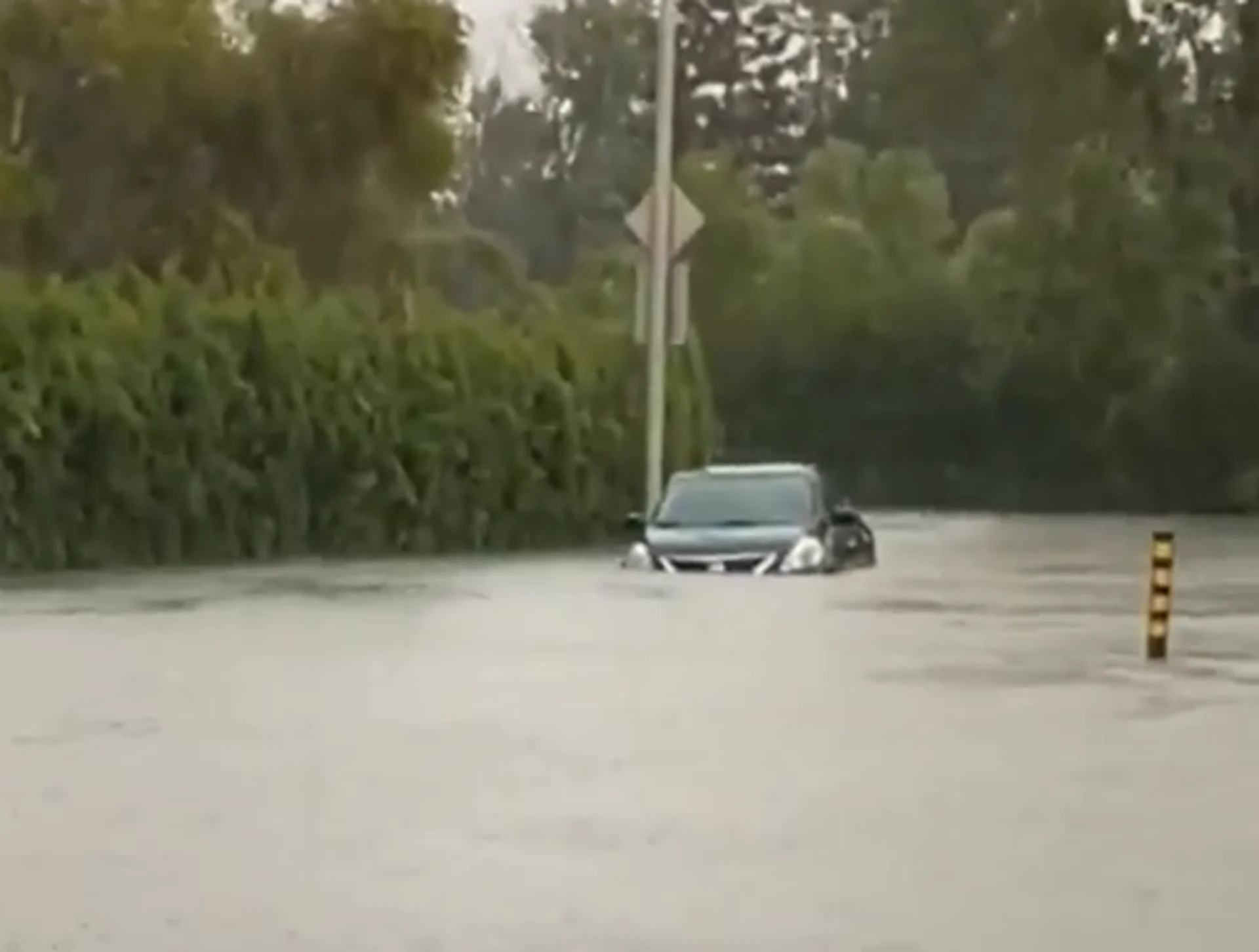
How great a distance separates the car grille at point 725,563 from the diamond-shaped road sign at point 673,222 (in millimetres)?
10814

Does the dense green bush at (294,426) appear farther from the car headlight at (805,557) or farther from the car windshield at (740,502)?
the car headlight at (805,557)

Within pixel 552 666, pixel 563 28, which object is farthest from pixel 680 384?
pixel 563 28

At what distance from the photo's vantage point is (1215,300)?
6366cm

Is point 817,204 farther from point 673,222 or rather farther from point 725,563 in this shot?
point 725,563

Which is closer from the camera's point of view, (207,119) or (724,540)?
(724,540)

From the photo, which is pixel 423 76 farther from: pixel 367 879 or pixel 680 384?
pixel 367 879

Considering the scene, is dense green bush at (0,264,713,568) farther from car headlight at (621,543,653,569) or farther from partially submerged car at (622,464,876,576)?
car headlight at (621,543,653,569)

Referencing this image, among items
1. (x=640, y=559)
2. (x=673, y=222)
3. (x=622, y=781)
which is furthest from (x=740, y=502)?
(x=622, y=781)

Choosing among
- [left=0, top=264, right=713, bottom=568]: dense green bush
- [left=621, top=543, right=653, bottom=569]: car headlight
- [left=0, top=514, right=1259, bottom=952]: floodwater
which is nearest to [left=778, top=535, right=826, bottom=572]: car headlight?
[left=621, top=543, right=653, bottom=569]: car headlight

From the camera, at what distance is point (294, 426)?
38.5 m

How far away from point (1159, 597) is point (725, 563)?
1115 centimetres

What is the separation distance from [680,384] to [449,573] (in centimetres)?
1279

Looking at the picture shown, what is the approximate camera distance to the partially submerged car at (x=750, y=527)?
1299 inches

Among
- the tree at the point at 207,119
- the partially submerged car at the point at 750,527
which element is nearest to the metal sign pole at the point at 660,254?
the tree at the point at 207,119
